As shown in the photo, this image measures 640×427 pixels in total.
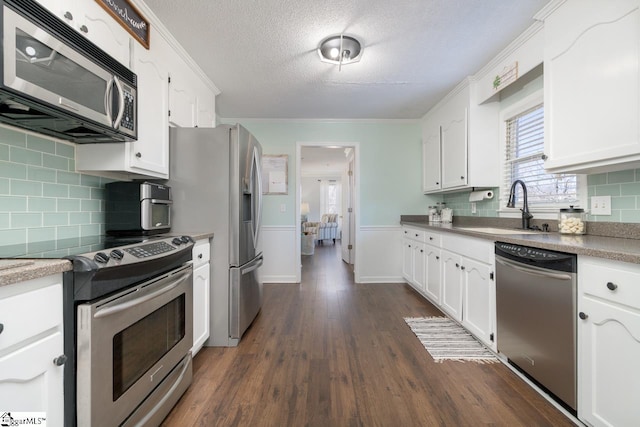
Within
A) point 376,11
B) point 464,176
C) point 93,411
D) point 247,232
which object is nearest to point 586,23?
point 376,11

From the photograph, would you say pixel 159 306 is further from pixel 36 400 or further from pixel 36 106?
pixel 36 106

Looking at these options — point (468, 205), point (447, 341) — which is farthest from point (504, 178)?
point (447, 341)

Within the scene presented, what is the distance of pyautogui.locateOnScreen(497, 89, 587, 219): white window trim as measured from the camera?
1836 millimetres

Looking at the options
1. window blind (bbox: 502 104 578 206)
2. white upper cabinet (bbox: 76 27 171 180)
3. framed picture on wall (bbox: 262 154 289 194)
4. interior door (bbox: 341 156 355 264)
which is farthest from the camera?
interior door (bbox: 341 156 355 264)

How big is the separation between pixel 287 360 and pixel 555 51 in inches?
105

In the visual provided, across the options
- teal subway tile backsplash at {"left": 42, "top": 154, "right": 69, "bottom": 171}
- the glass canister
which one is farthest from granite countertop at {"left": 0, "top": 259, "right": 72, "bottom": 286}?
the glass canister

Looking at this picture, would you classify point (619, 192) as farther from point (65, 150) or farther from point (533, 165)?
point (65, 150)

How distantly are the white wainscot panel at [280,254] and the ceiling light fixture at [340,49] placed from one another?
7.52 feet

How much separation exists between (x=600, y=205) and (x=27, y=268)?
2.83 metres

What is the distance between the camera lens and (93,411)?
930 millimetres

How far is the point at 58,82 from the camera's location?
3.54 feet

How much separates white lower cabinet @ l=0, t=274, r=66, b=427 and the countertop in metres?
0.03

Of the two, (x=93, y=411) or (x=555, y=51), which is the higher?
(x=555, y=51)

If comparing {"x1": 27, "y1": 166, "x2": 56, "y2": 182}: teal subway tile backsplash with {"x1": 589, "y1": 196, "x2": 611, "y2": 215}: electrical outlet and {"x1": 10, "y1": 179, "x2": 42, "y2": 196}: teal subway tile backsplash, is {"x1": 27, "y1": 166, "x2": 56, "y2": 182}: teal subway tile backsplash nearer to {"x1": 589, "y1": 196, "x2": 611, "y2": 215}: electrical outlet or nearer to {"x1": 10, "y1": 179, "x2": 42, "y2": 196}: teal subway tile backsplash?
{"x1": 10, "y1": 179, "x2": 42, "y2": 196}: teal subway tile backsplash
